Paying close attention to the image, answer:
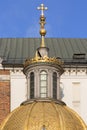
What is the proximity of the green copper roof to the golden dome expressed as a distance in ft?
43.3

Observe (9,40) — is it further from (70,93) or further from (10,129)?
(10,129)

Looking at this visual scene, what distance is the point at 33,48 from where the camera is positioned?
47688 mm

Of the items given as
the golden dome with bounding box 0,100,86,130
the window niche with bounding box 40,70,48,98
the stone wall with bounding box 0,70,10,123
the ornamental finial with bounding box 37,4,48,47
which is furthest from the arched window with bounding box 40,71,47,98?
the stone wall with bounding box 0,70,10,123

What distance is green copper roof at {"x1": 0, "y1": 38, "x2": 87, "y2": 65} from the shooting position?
44.8m

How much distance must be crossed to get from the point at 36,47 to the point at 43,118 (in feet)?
61.0

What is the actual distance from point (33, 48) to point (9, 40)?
10.4ft

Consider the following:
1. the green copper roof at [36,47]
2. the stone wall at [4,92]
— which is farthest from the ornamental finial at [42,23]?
the stone wall at [4,92]

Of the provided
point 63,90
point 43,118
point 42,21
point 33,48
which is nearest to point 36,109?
point 43,118

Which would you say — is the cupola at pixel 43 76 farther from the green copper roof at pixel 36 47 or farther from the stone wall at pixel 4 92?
the green copper roof at pixel 36 47

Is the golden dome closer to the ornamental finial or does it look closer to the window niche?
the window niche

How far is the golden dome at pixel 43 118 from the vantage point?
96.4 ft

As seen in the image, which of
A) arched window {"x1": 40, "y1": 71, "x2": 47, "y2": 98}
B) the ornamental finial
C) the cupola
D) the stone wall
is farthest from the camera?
the stone wall

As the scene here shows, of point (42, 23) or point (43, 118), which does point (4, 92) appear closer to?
point (42, 23)

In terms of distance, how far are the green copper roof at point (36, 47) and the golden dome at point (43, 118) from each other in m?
13.2
